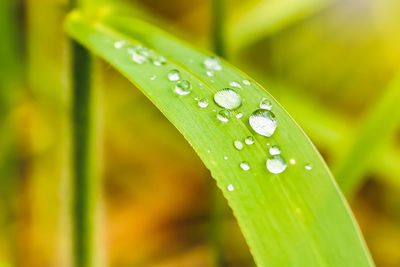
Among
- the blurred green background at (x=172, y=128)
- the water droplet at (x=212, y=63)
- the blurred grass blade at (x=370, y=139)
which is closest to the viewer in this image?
the water droplet at (x=212, y=63)

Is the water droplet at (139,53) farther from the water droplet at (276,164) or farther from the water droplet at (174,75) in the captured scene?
the water droplet at (276,164)

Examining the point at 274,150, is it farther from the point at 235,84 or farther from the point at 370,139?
the point at 370,139

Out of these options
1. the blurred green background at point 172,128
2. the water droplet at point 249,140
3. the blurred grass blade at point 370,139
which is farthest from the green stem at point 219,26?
the water droplet at point 249,140

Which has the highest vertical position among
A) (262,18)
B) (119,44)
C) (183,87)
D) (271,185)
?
(262,18)

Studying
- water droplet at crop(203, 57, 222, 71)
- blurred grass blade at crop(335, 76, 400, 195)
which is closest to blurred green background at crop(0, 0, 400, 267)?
blurred grass blade at crop(335, 76, 400, 195)

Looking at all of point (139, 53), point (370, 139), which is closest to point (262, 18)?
point (370, 139)

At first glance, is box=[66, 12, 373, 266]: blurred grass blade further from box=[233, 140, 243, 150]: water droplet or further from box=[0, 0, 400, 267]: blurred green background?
box=[0, 0, 400, 267]: blurred green background

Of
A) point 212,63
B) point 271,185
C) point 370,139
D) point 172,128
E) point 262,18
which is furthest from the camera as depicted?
point 172,128
